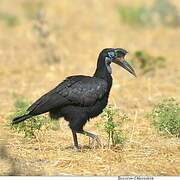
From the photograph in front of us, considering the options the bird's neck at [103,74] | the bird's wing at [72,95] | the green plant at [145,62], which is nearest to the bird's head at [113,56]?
the bird's neck at [103,74]

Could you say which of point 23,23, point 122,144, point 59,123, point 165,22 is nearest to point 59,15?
point 23,23

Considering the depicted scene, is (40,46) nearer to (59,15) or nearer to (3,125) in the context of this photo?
(59,15)

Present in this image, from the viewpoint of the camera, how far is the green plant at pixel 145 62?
14.2m

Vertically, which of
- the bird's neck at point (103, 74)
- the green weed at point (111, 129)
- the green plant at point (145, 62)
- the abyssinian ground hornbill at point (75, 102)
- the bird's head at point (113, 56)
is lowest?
the green weed at point (111, 129)

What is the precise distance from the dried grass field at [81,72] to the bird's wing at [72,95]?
1.67 feet

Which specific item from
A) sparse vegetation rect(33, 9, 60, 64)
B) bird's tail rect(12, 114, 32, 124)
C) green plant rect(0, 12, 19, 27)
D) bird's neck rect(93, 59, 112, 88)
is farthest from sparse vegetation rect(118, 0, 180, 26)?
bird's tail rect(12, 114, 32, 124)

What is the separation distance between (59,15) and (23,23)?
70.3 inches

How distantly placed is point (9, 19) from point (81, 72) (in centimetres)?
603

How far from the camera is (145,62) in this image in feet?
46.7

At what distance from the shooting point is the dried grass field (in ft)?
24.7

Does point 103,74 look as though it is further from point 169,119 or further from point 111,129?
point 169,119

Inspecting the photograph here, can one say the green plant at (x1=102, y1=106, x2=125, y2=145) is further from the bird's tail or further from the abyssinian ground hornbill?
the bird's tail

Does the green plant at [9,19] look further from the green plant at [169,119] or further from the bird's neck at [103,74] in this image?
the bird's neck at [103,74]

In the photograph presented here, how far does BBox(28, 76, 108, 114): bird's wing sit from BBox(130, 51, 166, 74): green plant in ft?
19.6
